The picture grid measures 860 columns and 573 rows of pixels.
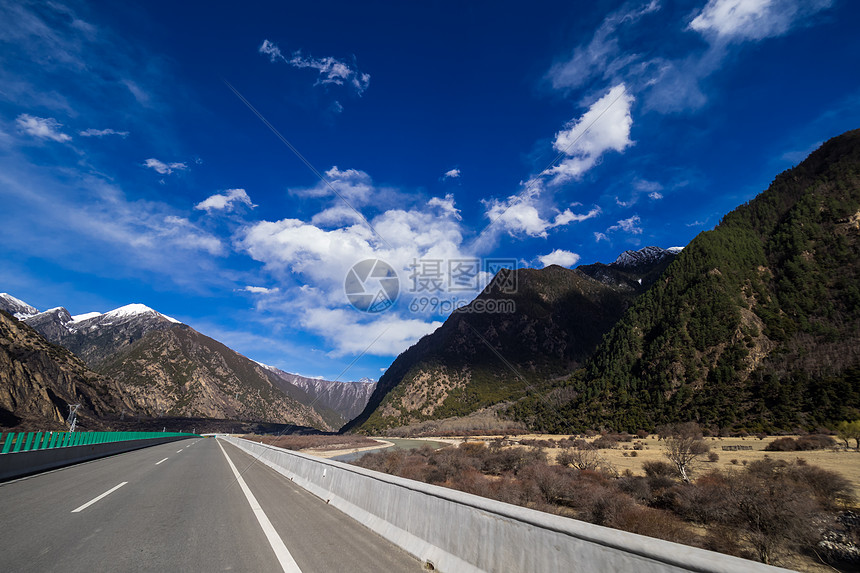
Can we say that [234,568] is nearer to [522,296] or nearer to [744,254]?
[744,254]

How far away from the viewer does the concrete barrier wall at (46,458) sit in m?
13.2

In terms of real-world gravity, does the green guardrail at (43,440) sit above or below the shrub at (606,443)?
above

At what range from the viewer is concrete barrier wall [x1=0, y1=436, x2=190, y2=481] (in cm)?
1318

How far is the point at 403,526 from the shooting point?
639cm

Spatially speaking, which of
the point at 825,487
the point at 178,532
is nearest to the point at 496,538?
the point at 178,532

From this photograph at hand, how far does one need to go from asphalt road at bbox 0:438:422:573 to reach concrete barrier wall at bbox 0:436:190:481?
245 cm

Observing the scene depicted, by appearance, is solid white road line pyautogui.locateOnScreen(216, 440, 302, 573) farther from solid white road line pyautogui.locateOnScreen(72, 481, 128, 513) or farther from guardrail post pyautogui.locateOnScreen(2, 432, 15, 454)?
guardrail post pyautogui.locateOnScreen(2, 432, 15, 454)

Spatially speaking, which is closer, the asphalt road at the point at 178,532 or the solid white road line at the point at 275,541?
the solid white road line at the point at 275,541

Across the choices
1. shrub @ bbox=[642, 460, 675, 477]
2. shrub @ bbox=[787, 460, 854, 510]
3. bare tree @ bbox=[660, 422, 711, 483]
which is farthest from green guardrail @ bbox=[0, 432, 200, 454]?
bare tree @ bbox=[660, 422, 711, 483]

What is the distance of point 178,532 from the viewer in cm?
678

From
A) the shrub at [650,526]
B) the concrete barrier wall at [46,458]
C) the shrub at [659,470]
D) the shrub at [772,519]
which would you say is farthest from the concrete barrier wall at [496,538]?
the shrub at [659,470]

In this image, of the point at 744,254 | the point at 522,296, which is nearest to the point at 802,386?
the point at 744,254

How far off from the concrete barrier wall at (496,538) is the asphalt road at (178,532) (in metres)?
0.37

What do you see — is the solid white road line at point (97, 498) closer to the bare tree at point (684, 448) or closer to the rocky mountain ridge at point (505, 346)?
the bare tree at point (684, 448)
